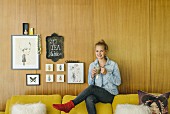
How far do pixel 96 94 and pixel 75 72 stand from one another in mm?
603

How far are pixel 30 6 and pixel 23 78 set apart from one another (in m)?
1.12

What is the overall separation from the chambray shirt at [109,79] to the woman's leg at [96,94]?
11cm

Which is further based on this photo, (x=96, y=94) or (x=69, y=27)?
(x=69, y=27)

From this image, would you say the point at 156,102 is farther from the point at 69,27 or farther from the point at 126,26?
the point at 69,27

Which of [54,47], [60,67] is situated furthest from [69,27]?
[60,67]

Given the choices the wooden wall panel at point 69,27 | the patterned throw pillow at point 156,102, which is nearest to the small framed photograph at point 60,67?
the wooden wall panel at point 69,27

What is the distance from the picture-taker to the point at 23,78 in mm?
4199

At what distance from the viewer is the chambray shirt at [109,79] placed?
3.92 metres

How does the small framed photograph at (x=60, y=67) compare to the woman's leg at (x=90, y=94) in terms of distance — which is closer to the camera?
the woman's leg at (x=90, y=94)

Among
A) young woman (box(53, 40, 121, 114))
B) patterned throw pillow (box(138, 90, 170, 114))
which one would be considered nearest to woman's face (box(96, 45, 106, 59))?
young woman (box(53, 40, 121, 114))

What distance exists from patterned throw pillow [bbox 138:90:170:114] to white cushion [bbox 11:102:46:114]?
1315 mm

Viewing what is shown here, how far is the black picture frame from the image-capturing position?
4199 millimetres

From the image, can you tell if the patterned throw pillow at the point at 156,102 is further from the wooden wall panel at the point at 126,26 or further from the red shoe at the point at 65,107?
the red shoe at the point at 65,107

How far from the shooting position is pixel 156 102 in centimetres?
352
